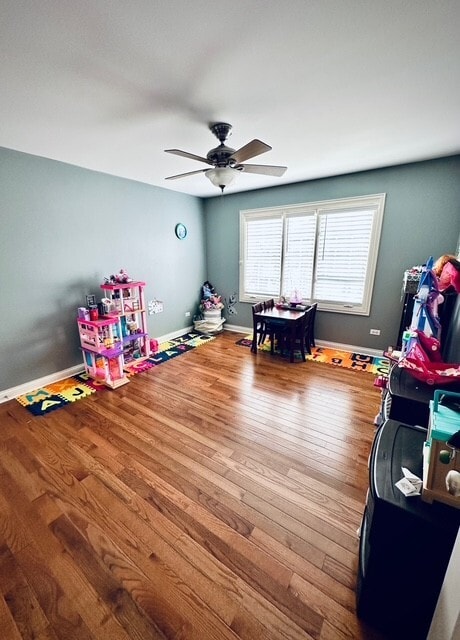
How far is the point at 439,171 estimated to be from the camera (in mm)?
3070

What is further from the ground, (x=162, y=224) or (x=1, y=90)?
(x=1, y=90)

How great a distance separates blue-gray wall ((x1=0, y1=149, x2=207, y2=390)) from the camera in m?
2.72

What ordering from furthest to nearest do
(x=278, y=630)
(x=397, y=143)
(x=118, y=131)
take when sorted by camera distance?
(x=397, y=143) → (x=118, y=131) → (x=278, y=630)

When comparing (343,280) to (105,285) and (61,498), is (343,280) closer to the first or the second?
(105,285)

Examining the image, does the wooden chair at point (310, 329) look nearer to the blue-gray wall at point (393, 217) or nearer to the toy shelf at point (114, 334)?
the blue-gray wall at point (393, 217)

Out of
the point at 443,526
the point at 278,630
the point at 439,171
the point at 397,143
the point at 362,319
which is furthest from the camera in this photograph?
the point at 362,319

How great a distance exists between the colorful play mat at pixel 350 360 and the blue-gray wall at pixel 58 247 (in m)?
2.70

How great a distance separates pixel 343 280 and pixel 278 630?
12.4 ft

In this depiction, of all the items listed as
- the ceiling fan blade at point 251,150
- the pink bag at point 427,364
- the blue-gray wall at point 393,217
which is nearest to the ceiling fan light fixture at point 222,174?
the ceiling fan blade at point 251,150

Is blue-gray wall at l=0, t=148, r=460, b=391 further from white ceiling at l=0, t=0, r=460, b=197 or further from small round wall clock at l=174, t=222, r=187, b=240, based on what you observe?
white ceiling at l=0, t=0, r=460, b=197

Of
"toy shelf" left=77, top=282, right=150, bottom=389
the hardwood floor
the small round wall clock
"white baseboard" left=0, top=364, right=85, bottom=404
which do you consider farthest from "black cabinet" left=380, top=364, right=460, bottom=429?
the small round wall clock

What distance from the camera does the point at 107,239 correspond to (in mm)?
3543

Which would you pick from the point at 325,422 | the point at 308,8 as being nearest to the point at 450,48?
the point at 308,8

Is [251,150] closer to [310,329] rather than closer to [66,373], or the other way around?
[310,329]
